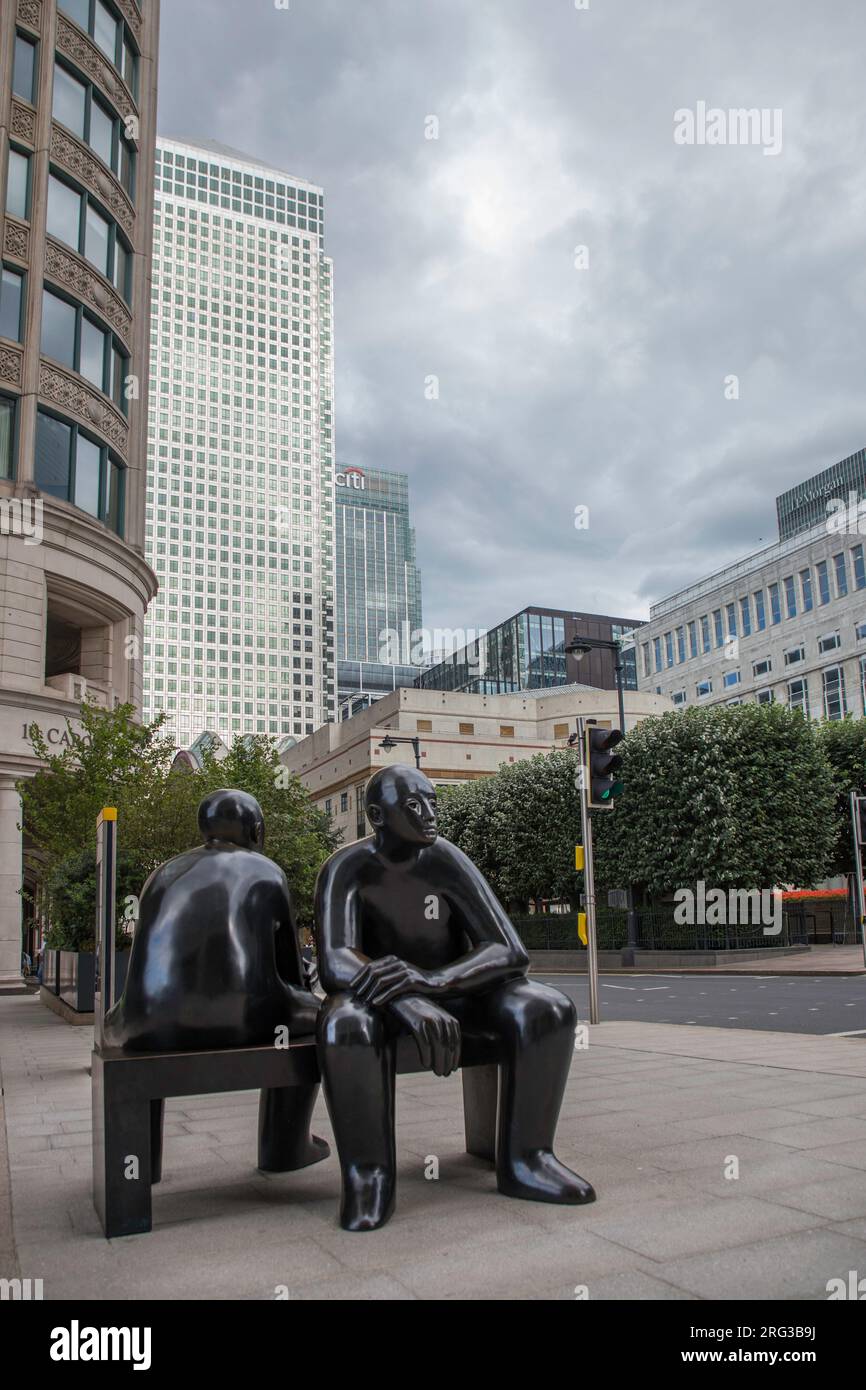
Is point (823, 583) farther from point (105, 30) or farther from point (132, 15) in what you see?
point (105, 30)

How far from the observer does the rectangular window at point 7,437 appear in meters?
25.9

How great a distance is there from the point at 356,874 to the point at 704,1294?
206 cm

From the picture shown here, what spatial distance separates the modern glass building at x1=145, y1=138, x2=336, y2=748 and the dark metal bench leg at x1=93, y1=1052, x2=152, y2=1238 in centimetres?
15177

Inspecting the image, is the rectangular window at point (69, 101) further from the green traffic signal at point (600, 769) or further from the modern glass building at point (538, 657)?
the modern glass building at point (538, 657)

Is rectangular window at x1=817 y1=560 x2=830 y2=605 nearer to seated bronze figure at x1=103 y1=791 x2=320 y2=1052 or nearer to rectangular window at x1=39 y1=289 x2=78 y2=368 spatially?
rectangular window at x1=39 y1=289 x2=78 y2=368

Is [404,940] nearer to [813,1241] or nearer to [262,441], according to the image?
[813,1241]

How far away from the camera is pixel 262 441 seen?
543ft

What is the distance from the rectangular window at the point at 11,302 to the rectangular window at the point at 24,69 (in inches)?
205

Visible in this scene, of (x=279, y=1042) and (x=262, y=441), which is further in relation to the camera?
(x=262, y=441)

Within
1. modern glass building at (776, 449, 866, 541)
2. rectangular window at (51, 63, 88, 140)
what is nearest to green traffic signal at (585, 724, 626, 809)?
rectangular window at (51, 63, 88, 140)

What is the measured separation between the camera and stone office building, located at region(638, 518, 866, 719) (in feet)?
243

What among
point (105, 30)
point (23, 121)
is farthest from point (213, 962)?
point (105, 30)

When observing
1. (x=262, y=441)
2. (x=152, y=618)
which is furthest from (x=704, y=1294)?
(x=262, y=441)
